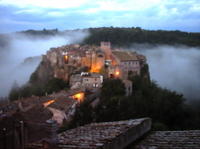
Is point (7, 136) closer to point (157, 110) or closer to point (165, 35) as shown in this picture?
point (157, 110)

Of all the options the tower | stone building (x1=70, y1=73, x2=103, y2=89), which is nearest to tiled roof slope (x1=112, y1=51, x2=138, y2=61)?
the tower

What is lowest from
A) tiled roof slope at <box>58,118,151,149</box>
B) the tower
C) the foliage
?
tiled roof slope at <box>58,118,151,149</box>

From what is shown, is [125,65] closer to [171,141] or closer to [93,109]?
[93,109]

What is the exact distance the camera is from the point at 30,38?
401 feet

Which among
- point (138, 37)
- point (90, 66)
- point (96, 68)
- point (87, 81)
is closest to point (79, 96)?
point (87, 81)

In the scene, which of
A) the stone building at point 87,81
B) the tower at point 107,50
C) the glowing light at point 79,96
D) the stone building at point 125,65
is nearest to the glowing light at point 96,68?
the tower at point 107,50

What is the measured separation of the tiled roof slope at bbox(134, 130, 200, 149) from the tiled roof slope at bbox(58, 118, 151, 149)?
25 centimetres

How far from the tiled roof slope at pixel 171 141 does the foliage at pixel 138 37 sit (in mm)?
70290

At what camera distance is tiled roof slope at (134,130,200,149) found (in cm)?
687

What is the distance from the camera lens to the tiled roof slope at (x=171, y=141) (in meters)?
6.87

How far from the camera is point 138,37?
3460 inches

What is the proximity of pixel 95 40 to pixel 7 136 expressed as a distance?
76303mm

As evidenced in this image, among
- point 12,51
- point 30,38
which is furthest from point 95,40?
point 30,38

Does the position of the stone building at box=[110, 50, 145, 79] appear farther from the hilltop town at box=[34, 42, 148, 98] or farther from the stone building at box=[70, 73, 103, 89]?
the stone building at box=[70, 73, 103, 89]
